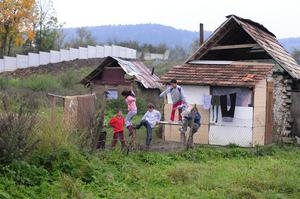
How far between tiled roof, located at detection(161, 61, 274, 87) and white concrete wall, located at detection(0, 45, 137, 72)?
3122cm

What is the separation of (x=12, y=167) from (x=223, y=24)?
13.3 metres

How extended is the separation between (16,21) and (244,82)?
3703 centimetres

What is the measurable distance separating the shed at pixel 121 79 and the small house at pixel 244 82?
10152mm

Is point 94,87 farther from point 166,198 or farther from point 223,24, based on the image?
point 166,198

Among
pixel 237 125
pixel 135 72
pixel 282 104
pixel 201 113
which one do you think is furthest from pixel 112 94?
pixel 237 125

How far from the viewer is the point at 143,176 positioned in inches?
434

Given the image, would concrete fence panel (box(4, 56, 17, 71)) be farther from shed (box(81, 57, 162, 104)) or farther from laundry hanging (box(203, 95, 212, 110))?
laundry hanging (box(203, 95, 212, 110))

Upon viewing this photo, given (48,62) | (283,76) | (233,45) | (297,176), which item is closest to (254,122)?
(283,76)

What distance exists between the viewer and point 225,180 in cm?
1134

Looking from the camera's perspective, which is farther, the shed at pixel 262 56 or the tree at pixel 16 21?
the tree at pixel 16 21

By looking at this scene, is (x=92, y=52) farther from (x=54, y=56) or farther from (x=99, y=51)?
(x=54, y=56)

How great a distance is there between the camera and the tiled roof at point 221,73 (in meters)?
18.5

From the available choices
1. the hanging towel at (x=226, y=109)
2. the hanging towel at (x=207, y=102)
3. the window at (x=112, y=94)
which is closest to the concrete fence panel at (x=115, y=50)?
the window at (x=112, y=94)

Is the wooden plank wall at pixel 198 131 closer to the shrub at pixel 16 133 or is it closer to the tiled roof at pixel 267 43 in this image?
the tiled roof at pixel 267 43
